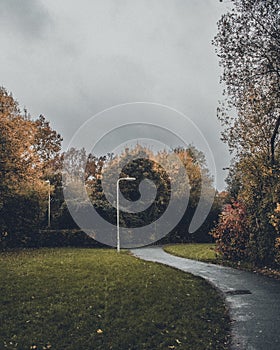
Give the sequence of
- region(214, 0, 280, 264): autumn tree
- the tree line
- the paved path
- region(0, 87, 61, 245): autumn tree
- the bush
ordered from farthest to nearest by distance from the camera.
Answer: the tree line
region(0, 87, 61, 245): autumn tree
the bush
region(214, 0, 280, 264): autumn tree
the paved path

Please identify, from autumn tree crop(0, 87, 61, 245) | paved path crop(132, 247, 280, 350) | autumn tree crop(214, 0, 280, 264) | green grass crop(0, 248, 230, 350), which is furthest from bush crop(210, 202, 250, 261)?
autumn tree crop(0, 87, 61, 245)

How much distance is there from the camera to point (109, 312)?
886cm

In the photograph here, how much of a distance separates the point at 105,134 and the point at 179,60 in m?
16.4

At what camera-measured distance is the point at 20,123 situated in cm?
2648

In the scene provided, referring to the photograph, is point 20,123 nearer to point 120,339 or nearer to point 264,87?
point 264,87

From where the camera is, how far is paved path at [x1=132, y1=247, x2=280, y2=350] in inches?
274

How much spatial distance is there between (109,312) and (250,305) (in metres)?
3.97

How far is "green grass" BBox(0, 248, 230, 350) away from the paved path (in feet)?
1.22

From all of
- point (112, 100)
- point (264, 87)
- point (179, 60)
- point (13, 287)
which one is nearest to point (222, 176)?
point (112, 100)

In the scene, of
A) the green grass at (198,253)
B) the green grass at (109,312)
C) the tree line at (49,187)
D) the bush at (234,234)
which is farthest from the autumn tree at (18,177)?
the bush at (234,234)

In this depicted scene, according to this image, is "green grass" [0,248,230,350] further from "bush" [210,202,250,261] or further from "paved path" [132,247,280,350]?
"bush" [210,202,250,261]

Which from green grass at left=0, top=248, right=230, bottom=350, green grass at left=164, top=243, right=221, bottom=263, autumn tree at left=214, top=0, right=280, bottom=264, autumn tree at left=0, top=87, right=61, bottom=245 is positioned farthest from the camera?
autumn tree at left=0, top=87, right=61, bottom=245

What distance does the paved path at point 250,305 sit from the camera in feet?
22.9

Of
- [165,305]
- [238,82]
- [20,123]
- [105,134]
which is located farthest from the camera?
[105,134]
